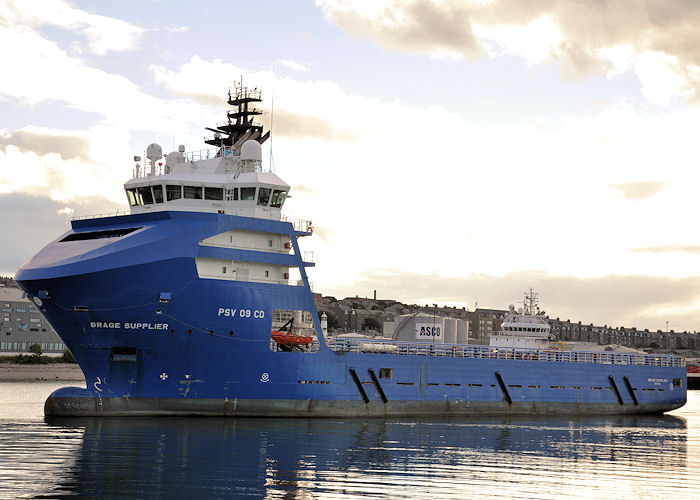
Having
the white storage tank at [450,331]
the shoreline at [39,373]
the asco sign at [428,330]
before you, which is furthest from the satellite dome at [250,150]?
the shoreline at [39,373]

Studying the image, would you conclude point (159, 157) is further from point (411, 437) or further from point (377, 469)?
point (377, 469)

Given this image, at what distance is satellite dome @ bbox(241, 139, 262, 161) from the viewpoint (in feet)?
143

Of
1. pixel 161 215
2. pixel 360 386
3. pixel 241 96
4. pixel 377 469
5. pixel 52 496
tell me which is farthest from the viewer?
pixel 241 96

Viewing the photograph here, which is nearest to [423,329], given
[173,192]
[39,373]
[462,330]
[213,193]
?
[462,330]


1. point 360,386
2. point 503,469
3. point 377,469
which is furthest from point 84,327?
point 503,469

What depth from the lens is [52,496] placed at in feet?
71.7

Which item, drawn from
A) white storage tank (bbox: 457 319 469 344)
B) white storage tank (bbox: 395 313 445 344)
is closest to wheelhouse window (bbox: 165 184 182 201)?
white storage tank (bbox: 395 313 445 344)

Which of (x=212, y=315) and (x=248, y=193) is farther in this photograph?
(x=248, y=193)

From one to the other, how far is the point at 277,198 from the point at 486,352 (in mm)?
16488

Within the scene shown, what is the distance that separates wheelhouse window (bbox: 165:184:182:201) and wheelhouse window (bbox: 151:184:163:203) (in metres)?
0.36

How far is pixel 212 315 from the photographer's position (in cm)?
3872

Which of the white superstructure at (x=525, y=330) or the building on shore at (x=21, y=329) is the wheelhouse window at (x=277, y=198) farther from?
the building on shore at (x=21, y=329)

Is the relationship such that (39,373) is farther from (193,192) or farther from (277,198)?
(277,198)

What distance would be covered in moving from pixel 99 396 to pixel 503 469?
18788 mm
